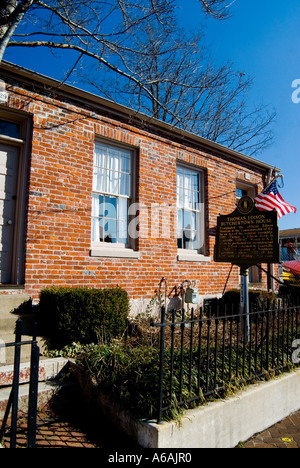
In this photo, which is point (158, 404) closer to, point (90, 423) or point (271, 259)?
point (90, 423)

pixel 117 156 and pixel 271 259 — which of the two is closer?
pixel 271 259

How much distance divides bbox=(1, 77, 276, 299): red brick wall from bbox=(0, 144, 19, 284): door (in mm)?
386

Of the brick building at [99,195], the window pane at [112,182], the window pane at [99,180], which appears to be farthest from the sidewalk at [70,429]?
the window pane at [112,182]

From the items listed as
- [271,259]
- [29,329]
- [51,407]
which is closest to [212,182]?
[271,259]

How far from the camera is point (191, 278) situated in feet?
25.8

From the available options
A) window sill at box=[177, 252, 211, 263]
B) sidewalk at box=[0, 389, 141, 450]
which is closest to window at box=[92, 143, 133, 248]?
window sill at box=[177, 252, 211, 263]

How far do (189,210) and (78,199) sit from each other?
10.3 ft

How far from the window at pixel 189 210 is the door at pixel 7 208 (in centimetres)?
384

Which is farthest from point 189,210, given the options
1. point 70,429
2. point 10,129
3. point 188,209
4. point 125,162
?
point 70,429

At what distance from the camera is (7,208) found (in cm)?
555

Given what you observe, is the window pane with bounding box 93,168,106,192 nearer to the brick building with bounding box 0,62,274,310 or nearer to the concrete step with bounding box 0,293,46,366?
the brick building with bounding box 0,62,274,310

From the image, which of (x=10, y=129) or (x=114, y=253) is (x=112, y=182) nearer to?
(x=114, y=253)

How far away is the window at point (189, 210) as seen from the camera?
804 cm

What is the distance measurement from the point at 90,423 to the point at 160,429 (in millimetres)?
1098
